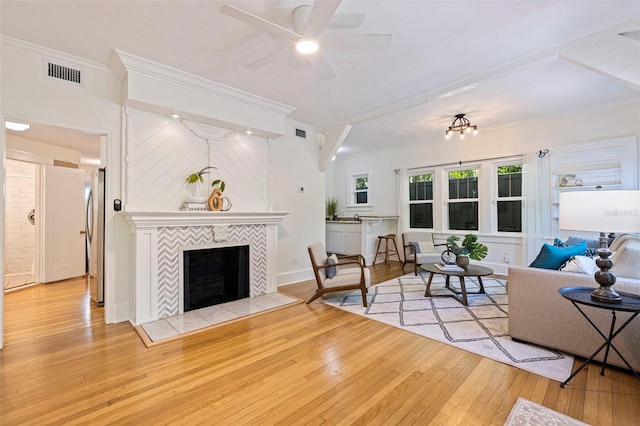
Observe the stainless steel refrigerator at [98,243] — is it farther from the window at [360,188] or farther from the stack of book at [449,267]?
the window at [360,188]

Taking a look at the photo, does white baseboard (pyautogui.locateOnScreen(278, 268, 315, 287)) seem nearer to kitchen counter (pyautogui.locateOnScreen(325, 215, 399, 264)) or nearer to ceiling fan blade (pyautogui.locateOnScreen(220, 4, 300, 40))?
kitchen counter (pyautogui.locateOnScreen(325, 215, 399, 264))

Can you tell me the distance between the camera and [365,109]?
15.0ft

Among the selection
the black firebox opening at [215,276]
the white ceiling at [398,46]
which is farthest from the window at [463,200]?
the black firebox opening at [215,276]

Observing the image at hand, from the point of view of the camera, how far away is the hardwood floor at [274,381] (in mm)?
1746

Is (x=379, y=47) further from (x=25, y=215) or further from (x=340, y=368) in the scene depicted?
(x=25, y=215)

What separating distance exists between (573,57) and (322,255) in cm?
341

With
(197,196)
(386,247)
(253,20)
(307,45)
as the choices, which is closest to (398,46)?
(307,45)

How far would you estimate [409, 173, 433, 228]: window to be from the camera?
658 cm

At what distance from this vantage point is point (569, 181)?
4609mm

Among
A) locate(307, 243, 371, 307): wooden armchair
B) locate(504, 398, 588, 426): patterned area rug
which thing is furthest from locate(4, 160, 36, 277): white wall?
locate(504, 398, 588, 426): patterned area rug

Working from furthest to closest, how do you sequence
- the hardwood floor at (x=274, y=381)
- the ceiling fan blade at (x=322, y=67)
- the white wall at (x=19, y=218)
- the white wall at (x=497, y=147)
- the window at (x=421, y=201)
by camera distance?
1. the window at (x=421, y=201)
2. the white wall at (x=19, y=218)
3. the white wall at (x=497, y=147)
4. the ceiling fan blade at (x=322, y=67)
5. the hardwood floor at (x=274, y=381)

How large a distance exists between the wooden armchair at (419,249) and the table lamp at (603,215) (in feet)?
9.38

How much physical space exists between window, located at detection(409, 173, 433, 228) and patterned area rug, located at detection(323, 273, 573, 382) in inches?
81.4

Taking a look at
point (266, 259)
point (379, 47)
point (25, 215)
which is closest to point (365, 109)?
point (379, 47)
